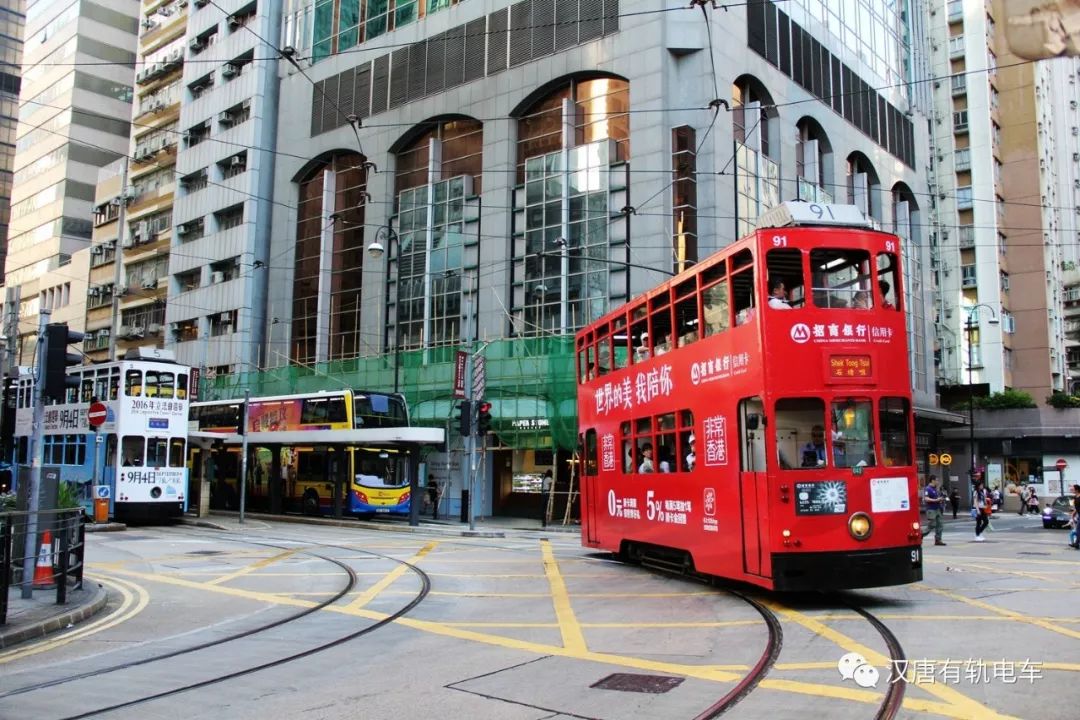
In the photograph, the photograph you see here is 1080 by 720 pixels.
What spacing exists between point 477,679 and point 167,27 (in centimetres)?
6540

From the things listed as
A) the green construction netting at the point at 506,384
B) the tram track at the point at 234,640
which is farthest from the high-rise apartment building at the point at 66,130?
the tram track at the point at 234,640

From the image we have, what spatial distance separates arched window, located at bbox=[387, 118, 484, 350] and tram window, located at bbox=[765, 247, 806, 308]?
28.4 m

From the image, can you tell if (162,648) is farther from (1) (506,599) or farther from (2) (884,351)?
(2) (884,351)

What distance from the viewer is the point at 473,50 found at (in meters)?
40.1

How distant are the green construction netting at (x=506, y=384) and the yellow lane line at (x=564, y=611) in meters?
14.0

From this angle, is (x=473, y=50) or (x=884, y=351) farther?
(x=473, y=50)

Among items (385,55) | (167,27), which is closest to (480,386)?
(385,55)

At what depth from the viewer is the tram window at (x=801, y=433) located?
413 inches

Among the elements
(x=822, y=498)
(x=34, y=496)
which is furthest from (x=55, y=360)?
(x=822, y=498)

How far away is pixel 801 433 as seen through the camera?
1054cm

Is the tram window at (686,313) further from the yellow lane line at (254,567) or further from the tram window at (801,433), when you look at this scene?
the yellow lane line at (254,567)

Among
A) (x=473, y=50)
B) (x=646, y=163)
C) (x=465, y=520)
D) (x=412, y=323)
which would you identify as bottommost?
(x=465, y=520)

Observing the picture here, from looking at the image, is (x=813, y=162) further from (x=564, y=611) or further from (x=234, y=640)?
(x=234, y=640)

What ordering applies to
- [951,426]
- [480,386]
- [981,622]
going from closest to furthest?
[981,622], [480,386], [951,426]
